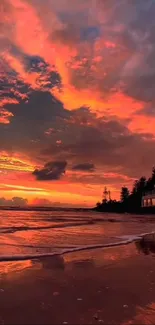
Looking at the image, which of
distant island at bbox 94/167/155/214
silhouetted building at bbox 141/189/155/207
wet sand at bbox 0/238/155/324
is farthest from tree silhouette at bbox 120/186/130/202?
wet sand at bbox 0/238/155/324

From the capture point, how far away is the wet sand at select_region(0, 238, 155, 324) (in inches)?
201

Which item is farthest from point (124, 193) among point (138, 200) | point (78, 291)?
point (78, 291)

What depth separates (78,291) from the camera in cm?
661

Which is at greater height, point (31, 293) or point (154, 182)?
point (154, 182)

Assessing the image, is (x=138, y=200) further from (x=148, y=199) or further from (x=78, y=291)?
(x=78, y=291)

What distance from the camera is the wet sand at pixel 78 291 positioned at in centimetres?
510

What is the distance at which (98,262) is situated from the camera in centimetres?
1006

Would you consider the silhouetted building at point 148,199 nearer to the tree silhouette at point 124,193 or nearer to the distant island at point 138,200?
the distant island at point 138,200

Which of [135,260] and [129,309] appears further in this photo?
[135,260]

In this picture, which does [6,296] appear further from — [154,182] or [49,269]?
[154,182]

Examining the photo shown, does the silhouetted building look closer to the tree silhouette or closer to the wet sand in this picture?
the tree silhouette

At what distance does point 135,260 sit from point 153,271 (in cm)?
183

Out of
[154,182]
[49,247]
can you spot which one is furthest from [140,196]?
[49,247]

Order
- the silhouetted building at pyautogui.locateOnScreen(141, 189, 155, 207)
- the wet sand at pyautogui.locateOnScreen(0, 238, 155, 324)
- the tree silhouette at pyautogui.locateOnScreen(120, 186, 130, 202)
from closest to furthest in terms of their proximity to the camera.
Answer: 1. the wet sand at pyautogui.locateOnScreen(0, 238, 155, 324)
2. the silhouetted building at pyautogui.locateOnScreen(141, 189, 155, 207)
3. the tree silhouette at pyautogui.locateOnScreen(120, 186, 130, 202)
